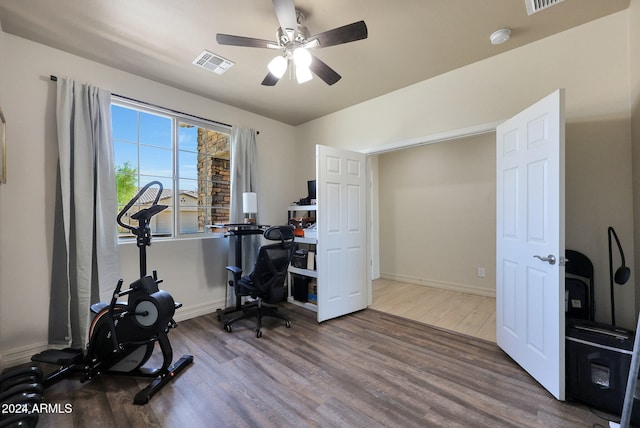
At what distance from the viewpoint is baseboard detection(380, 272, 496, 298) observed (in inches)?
159

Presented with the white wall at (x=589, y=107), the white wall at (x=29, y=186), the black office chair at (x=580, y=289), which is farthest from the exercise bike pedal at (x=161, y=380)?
the white wall at (x=589, y=107)

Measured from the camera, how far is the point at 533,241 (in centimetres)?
202

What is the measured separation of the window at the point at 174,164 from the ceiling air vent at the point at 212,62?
797mm

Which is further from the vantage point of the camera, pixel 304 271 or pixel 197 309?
pixel 304 271

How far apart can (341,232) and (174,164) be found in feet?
7.12

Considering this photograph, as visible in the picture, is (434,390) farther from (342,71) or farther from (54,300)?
(54,300)

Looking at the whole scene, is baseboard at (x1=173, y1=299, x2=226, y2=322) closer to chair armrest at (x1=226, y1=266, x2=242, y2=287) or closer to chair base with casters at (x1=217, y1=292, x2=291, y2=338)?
chair base with casters at (x1=217, y1=292, x2=291, y2=338)

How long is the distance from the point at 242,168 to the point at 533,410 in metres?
3.61

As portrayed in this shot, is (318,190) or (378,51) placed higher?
(378,51)

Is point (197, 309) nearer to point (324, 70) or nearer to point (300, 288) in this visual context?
point (300, 288)

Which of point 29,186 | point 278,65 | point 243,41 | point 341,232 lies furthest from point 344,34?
point 29,186

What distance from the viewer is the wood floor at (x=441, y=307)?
2.96 meters

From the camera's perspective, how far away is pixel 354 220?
3432 mm

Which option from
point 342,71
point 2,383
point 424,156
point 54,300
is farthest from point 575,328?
point 54,300
